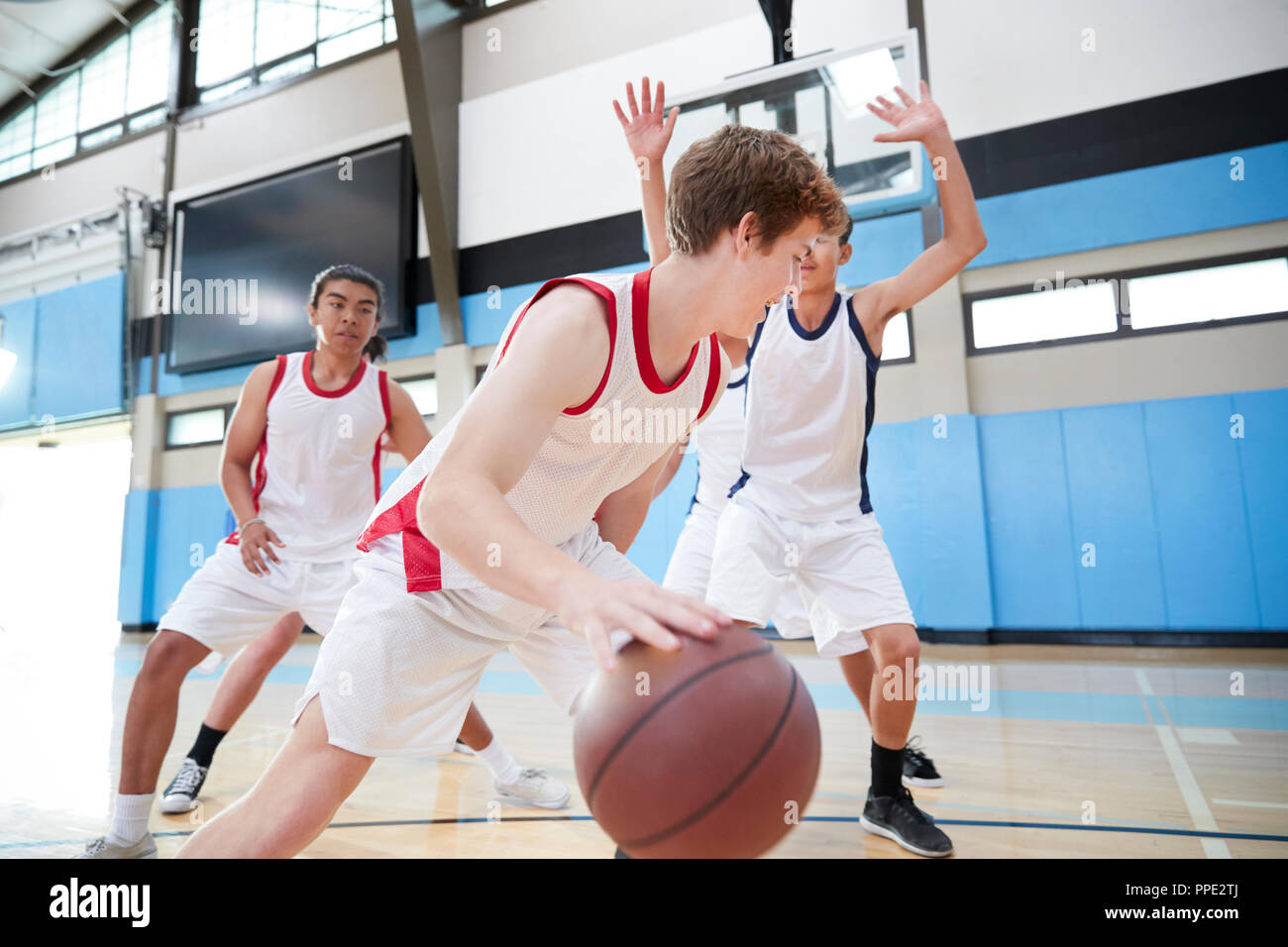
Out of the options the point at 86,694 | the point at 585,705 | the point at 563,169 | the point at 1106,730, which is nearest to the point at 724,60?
the point at 563,169

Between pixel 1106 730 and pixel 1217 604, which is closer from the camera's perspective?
pixel 1106 730

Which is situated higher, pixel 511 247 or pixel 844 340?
pixel 511 247

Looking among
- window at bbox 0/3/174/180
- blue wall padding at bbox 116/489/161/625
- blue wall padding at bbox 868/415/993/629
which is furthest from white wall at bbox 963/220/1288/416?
window at bbox 0/3/174/180

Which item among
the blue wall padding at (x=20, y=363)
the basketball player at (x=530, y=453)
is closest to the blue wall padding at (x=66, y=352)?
the blue wall padding at (x=20, y=363)

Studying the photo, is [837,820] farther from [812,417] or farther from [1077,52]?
[1077,52]

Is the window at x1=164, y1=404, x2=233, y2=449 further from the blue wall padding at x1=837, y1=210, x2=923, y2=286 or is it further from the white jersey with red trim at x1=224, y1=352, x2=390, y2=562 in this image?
the white jersey with red trim at x1=224, y1=352, x2=390, y2=562

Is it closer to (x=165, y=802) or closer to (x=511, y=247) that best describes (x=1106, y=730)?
(x=165, y=802)

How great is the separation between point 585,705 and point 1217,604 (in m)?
6.24

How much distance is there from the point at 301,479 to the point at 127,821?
45.2 inches

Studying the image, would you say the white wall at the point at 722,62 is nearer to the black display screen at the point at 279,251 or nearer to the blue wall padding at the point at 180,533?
the black display screen at the point at 279,251

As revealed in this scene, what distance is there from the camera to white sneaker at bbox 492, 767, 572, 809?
2635 millimetres

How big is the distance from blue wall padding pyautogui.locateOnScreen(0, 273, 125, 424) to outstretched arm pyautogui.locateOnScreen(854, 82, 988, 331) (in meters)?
10.8

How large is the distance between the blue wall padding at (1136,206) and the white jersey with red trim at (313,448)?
5.39m

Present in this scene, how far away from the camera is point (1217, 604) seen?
5.69 meters
